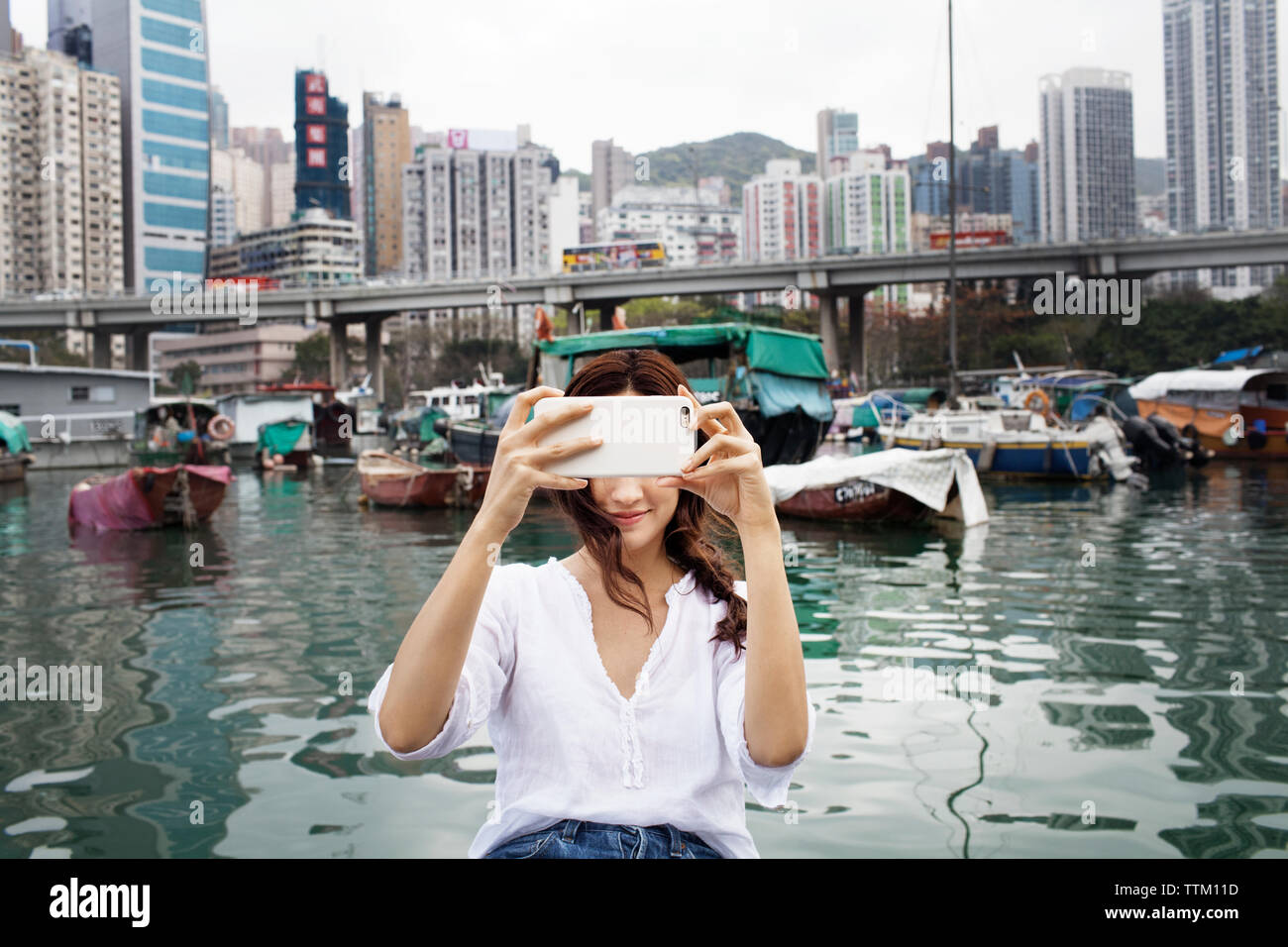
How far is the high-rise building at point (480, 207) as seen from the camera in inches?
5625

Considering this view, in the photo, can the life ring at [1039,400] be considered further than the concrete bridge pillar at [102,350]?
No

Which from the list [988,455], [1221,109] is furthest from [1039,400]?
[1221,109]

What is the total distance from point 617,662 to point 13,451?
35.4 meters

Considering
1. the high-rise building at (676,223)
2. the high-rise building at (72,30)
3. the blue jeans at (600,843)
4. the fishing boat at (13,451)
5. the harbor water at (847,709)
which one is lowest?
the harbor water at (847,709)

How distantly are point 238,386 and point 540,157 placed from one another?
49.8 meters

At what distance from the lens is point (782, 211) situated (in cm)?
12631

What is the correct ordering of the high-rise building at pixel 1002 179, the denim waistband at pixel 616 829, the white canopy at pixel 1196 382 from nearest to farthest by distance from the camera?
the denim waistband at pixel 616 829 → the white canopy at pixel 1196 382 → the high-rise building at pixel 1002 179

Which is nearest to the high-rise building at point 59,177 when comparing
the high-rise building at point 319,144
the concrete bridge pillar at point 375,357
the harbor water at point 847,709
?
the high-rise building at point 319,144

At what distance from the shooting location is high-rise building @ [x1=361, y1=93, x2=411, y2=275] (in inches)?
6914

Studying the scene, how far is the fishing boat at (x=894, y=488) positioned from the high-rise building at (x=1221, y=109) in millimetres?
87712

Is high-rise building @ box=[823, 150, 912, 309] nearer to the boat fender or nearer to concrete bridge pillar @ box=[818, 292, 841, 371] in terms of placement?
concrete bridge pillar @ box=[818, 292, 841, 371]

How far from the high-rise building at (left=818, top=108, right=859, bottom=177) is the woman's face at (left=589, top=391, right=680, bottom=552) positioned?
165 metres

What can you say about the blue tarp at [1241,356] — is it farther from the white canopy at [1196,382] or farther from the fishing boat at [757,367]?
the fishing boat at [757,367]
